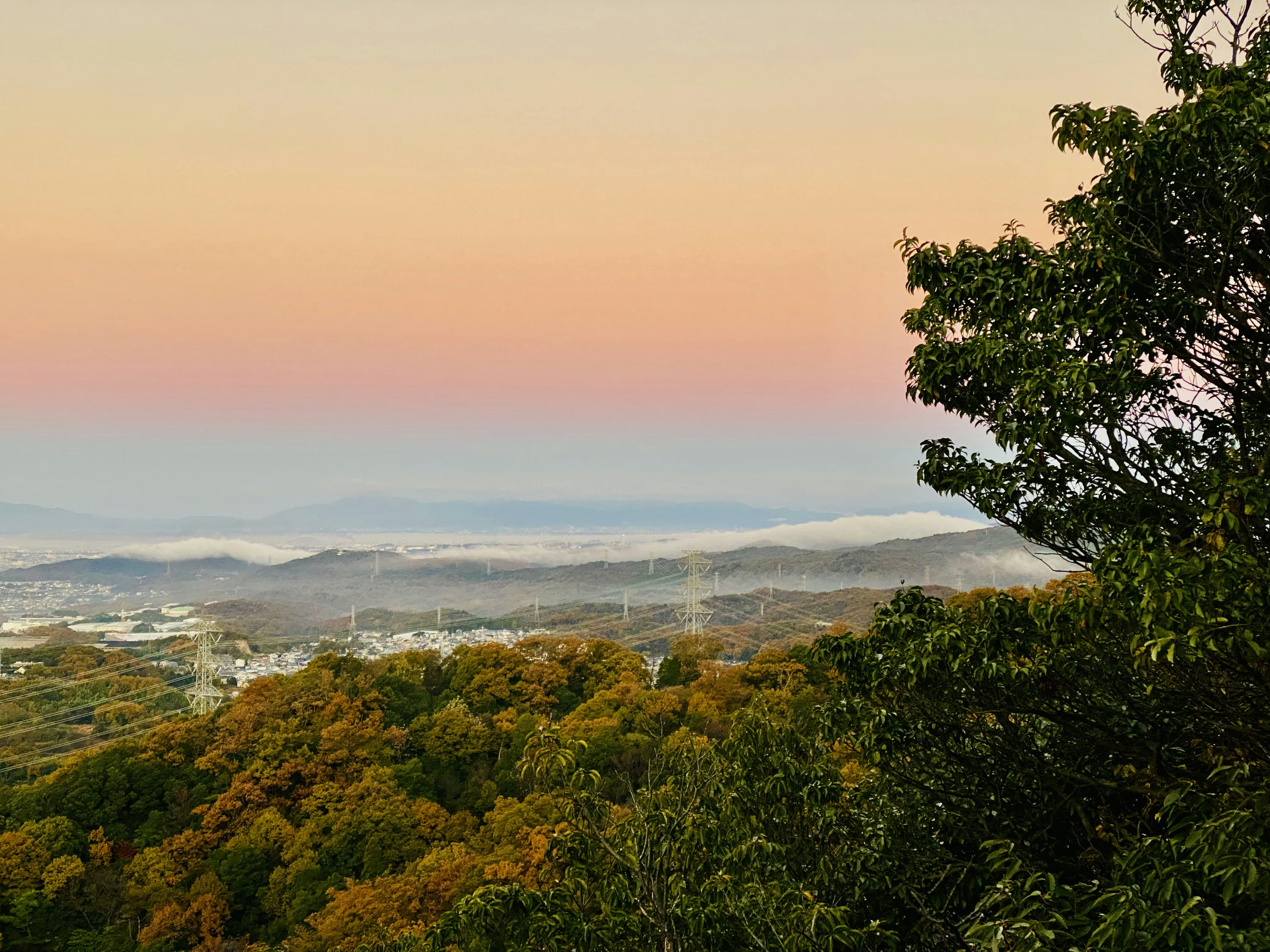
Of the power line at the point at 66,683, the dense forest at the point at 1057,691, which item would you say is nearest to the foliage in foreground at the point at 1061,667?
the dense forest at the point at 1057,691

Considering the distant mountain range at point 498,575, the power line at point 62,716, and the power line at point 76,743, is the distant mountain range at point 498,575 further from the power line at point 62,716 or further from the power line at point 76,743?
the power line at point 76,743

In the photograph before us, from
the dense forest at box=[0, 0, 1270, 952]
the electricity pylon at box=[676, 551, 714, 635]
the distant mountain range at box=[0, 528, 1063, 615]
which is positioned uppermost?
the dense forest at box=[0, 0, 1270, 952]

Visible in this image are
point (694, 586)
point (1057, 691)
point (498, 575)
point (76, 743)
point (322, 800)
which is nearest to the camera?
point (1057, 691)

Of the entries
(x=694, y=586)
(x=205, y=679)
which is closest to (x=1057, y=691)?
(x=205, y=679)

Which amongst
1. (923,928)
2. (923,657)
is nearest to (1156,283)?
(923,657)

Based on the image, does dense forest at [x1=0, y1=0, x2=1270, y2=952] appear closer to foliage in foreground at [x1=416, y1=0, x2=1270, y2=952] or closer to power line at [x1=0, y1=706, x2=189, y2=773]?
foliage in foreground at [x1=416, y1=0, x2=1270, y2=952]

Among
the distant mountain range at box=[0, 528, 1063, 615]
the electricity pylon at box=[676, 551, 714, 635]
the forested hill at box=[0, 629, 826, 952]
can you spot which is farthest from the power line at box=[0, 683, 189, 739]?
the distant mountain range at box=[0, 528, 1063, 615]

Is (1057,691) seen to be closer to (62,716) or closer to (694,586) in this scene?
(694,586)

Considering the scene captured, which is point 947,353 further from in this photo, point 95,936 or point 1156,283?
point 95,936
